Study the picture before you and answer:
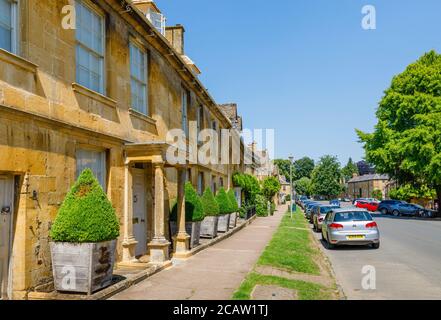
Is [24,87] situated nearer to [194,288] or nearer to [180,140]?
[194,288]

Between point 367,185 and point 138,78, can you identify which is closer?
point 138,78

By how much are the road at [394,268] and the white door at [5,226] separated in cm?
600

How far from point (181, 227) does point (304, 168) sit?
134 m

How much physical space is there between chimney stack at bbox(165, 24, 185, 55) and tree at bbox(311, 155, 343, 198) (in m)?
89.9

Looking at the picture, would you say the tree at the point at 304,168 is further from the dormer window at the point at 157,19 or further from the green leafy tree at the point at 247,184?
the dormer window at the point at 157,19

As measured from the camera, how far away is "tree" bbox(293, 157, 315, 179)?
142375 millimetres

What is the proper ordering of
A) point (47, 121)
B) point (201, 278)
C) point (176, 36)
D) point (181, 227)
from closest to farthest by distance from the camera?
point (47, 121)
point (201, 278)
point (181, 227)
point (176, 36)

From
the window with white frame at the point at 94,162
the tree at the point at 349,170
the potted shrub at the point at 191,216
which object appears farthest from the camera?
→ the tree at the point at 349,170

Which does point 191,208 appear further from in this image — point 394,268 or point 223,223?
point 394,268

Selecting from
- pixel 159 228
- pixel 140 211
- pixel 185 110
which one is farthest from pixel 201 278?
pixel 185 110

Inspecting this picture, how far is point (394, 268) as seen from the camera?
34.9 ft

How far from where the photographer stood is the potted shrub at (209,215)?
15211 millimetres

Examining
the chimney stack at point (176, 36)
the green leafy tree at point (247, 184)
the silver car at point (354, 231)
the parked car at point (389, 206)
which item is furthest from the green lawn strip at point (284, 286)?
the parked car at point (389, 206)
